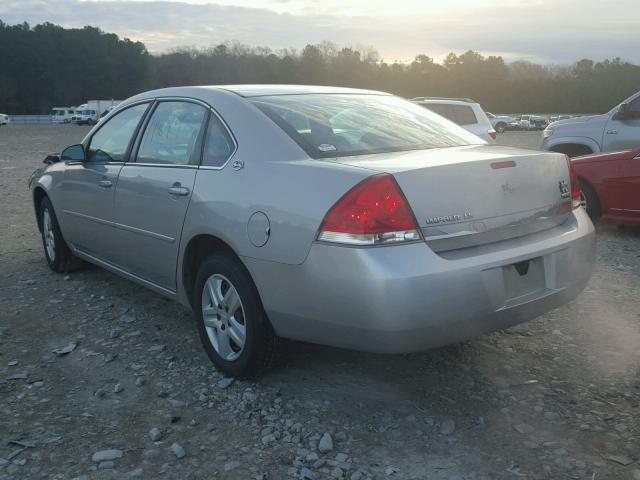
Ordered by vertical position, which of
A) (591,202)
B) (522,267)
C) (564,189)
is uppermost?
(564,189)

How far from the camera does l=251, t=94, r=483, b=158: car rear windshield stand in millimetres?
3473

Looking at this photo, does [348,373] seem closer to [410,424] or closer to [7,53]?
[410,424]

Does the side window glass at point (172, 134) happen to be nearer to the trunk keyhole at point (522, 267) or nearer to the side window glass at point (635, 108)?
the trunk keyhole at point (522, 267)

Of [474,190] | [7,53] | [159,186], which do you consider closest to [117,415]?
[159,186]

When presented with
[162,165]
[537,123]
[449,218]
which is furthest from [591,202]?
[537,123]

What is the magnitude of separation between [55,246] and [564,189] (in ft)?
14.0

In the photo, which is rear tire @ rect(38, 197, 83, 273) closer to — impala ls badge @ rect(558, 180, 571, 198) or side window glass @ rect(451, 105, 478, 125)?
impala ls badge @ rect(558, 180, 571, 198)

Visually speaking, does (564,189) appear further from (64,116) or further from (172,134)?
(64,116)

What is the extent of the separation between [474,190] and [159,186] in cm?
192

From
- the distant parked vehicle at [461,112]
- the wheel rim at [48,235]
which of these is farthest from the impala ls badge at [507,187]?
the distant parked vehicle at [461,112]

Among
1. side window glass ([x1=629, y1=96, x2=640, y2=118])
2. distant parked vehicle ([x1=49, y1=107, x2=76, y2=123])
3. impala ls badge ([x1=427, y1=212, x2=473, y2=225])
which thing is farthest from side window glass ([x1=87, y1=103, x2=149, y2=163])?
distant parked vehicle ([x1=49, y1=107, x2=76, y2=123])

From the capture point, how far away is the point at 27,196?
35.9 feet

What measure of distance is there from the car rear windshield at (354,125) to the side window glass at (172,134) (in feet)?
1.48

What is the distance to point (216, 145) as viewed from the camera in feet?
12.2
